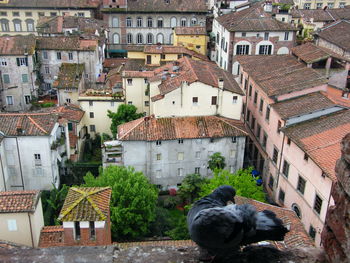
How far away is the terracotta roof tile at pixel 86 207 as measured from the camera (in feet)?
71.3

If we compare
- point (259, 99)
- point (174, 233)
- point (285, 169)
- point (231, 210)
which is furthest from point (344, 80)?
point (231, 210)

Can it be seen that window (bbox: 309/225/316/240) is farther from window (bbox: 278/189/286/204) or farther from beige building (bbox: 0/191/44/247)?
beige building (bbox: 0/191/44/247)

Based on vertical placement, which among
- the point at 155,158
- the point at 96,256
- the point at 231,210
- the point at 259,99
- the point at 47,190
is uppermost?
the point at 231,210

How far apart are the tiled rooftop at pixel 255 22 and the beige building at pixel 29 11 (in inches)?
1423

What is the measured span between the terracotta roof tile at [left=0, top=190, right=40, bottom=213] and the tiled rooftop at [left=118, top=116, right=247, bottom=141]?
11642 millimetres

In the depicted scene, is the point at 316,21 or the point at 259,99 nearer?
the point at 259,99

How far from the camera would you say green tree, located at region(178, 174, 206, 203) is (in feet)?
110

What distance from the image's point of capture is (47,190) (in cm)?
3525

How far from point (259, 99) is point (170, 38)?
1680 inches

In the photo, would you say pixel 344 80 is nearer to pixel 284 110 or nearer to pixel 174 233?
pixel 284 110

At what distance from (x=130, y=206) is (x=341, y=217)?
23.2 metres

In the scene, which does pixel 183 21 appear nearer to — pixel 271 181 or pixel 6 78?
pixel 6 78

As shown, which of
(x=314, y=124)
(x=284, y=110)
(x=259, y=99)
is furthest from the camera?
(x=259, y=99)

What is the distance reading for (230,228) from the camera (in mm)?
6184
